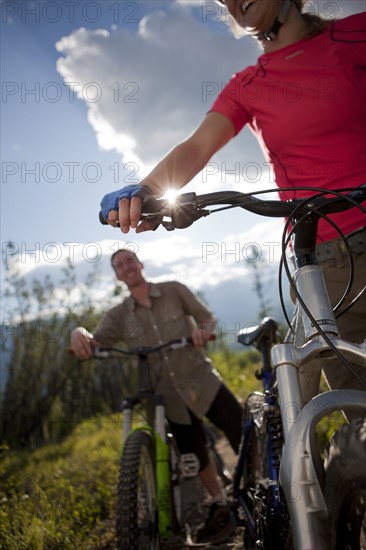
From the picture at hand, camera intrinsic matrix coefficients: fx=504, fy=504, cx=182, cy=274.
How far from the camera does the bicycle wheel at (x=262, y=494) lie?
64.2 inches

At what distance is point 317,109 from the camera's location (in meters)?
1.98

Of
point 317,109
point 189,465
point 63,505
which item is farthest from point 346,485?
point 63,505

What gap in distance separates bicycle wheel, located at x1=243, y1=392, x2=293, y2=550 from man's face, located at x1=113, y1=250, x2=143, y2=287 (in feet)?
5.19

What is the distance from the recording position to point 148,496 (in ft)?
10.7

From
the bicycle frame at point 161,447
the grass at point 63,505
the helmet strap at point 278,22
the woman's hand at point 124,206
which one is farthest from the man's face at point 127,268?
the woman's hand at point 124,206

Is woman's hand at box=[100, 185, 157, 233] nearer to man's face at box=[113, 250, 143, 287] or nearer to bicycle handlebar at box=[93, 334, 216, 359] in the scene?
bicycle handlebar at box=[93, 334, 216, 359]

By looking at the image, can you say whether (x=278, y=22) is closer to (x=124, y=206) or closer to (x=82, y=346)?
(x=124, y=206)

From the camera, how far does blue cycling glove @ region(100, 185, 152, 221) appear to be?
1.61 metres

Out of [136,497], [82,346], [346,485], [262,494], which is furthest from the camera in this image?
[82,346]

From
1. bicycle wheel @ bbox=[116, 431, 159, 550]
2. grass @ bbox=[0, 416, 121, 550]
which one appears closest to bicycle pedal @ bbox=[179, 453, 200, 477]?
bicycle wheel @ bbox=[116, 431, 159, 550]

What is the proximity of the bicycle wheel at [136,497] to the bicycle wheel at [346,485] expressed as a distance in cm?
173

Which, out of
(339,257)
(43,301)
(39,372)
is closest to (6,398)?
(39,372)

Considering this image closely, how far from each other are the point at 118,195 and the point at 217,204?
321 mm

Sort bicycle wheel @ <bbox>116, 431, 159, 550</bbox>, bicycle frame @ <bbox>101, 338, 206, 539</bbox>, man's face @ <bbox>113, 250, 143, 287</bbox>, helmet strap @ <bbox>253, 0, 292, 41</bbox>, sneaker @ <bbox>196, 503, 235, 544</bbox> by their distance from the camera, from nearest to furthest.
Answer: helmet strap @ <bbox>253, 0, 292, 41</bbox>, bicycle wheel @ <bbox>116, 431, 159, 550</bbox>, bicycle frame @ <bbox>101, 338, 206, 539</bbox>, sneaker @ <bbox>196, 503, 235, 544</bbox>, man's face @ <bbox>113, 250, 143, 287</bbox>
